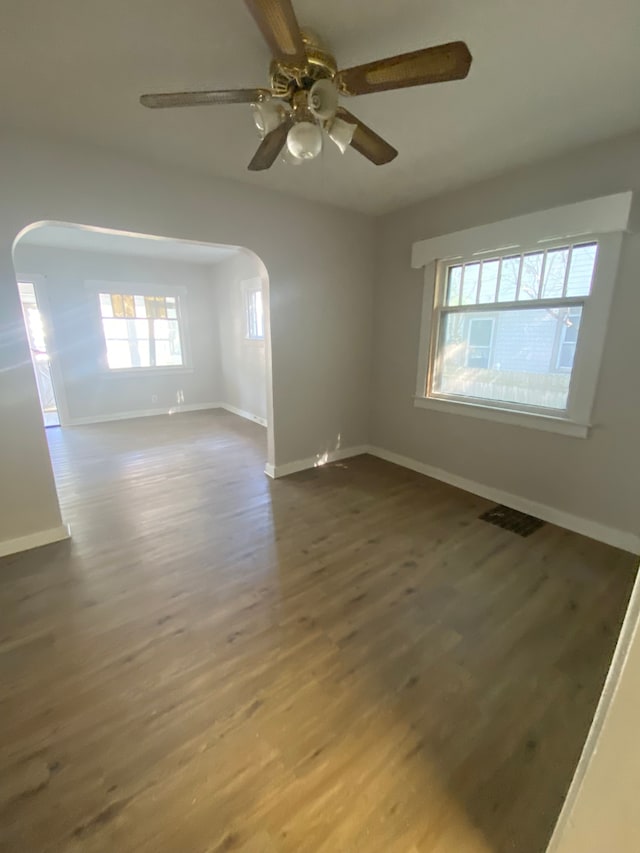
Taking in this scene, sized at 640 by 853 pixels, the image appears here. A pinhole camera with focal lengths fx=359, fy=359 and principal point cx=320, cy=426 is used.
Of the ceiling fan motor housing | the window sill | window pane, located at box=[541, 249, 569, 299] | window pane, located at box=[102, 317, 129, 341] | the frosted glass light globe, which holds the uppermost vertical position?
the ceiling fan motor housing

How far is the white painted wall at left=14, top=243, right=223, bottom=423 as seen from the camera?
16.8 feet

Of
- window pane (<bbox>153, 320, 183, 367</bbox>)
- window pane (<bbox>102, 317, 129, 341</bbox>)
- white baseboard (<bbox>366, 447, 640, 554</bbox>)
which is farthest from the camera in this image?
window pane (<bbox>153, 320, 183, 367</bbox>)

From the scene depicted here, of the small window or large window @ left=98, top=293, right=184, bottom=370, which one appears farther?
large window @ left=98, top=293, right=184, bottom=370

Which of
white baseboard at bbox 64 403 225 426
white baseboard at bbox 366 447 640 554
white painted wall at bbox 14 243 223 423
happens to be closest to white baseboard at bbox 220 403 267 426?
white baseboard at bbox 64 403 225 426

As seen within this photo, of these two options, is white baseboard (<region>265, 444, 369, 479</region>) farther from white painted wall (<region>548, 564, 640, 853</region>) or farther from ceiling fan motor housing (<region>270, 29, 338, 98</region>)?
white painted wall (<region>548, 564, 640, 853</region>)

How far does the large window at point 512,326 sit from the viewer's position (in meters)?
2.51

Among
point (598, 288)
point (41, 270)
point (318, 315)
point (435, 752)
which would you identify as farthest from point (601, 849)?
point (41, 270)

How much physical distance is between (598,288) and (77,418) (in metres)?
6.46

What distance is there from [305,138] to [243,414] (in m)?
4.88

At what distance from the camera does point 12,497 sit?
2.35 metres

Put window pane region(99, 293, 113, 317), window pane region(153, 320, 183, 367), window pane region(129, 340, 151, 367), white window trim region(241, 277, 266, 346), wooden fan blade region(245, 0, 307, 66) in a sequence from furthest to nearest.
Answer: window pane region(153, 320, 183, 367) < window pane region(129, 340, 151, 367) < window pane region(99, 293, 113, 317) < white window trim region(241, 277, 266, 346) < wooden fan blade region(245, 0, 307, 66)

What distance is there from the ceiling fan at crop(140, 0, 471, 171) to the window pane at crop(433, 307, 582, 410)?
1719 mm

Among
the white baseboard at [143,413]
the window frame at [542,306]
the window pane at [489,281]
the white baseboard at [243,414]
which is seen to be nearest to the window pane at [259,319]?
the white baseboard at [243,414]

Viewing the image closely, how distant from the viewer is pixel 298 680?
1526 mm
